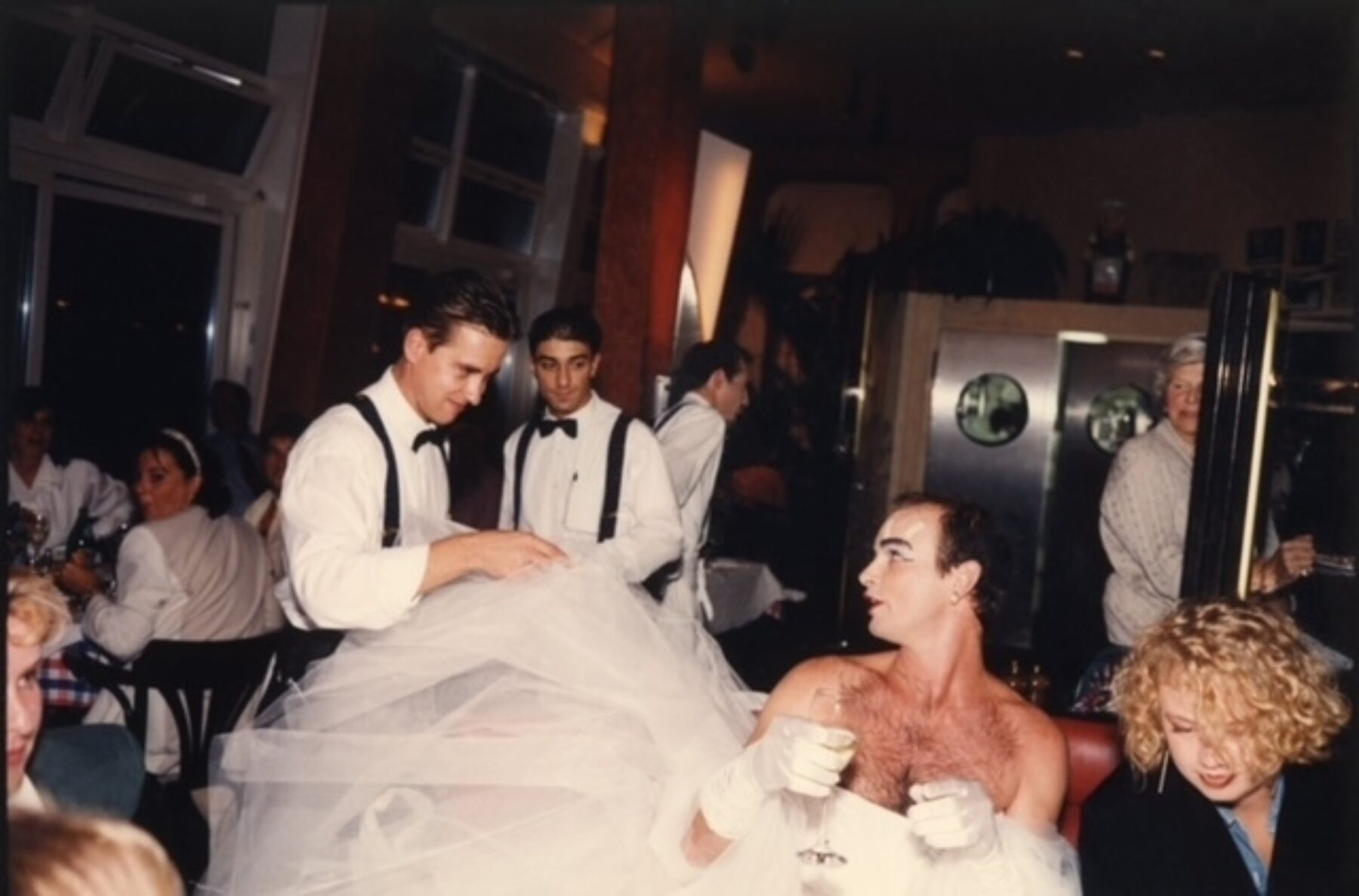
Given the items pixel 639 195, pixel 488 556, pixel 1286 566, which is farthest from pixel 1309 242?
pixel 488 556

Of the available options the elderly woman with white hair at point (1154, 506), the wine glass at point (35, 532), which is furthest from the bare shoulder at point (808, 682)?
the wine glass at point (35, 532)

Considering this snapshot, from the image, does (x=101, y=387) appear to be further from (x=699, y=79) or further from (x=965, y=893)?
(x=965, y=893)

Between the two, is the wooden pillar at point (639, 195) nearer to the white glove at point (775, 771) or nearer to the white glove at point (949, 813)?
the white glove at point (775, 771)

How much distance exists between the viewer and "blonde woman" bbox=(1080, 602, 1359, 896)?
6.63 feet

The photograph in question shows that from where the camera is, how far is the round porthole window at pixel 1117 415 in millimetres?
8523

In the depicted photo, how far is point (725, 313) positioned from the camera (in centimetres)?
1169

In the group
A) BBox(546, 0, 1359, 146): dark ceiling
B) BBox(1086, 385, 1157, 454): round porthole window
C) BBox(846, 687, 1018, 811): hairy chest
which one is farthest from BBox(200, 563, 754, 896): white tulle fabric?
BBox(1086, 385, 1157, 454): round porthole window

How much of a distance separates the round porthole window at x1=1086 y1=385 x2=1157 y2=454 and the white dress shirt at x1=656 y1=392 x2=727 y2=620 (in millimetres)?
4171

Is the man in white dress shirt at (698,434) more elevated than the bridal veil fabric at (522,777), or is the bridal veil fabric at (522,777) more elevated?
the man in white dress shirt at (698,434)

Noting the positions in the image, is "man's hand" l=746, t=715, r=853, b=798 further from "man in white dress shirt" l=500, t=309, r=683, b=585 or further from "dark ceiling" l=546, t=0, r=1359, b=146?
"dark ceiling" l=546, t=0, r=1359, b=146

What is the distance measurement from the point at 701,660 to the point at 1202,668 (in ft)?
2.83

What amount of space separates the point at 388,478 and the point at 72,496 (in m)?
3.39

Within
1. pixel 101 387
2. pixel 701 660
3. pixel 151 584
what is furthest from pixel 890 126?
pixel 701 660

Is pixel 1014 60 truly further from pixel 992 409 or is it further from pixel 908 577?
pixel 908 577
